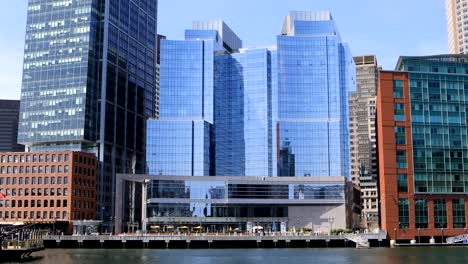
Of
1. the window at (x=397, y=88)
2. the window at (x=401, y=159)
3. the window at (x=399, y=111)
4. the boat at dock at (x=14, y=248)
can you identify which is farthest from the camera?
the window at (x=397, y=88)

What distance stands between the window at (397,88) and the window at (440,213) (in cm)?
2893

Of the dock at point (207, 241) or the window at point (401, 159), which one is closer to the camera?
the dock at point (207, 241)

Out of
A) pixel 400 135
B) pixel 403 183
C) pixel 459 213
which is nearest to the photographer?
pixel 403 183

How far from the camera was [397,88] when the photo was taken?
547 ft

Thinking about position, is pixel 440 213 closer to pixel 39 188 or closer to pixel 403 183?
pixel 403 183

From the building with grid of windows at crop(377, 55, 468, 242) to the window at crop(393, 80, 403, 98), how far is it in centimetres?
26

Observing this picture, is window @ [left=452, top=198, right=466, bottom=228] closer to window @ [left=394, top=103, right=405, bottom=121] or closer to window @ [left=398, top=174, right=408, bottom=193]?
Result: window @ [left=398, top=174, right=408, bottom=193]

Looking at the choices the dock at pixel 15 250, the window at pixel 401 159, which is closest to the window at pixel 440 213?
the window at pixel 401 159

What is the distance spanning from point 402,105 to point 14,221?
12111 cm

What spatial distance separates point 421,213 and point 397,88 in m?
33.1

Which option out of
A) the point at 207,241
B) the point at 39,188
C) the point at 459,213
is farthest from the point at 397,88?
the point at 39,188

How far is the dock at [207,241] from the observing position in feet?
504

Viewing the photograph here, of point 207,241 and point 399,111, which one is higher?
point 399,111

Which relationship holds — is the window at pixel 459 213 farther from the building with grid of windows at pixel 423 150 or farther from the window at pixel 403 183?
the window at pixel 403 183
